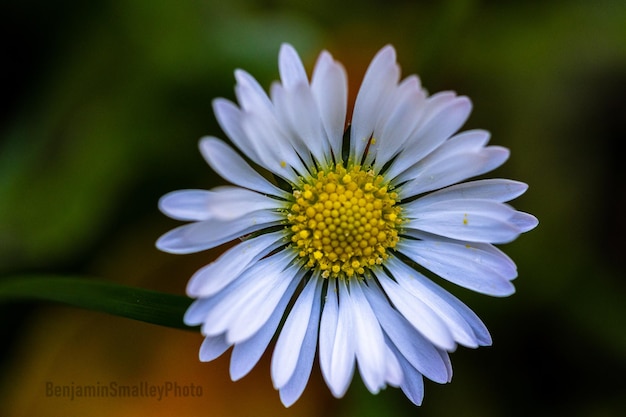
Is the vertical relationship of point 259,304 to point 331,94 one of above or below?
below

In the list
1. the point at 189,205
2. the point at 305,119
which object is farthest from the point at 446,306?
the point at 189,205

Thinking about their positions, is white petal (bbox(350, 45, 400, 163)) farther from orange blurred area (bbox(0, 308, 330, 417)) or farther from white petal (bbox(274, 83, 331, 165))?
orange blurred area (bbox(0, 308, 330, 417))

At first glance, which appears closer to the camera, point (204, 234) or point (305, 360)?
point (204, 234)

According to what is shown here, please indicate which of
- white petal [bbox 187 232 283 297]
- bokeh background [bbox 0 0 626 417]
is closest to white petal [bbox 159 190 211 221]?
white petal [bbox 187 232 283 297]

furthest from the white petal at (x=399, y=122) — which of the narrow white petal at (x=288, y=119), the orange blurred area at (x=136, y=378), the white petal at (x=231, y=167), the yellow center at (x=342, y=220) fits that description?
the orange blurred area at (x=136, y=378)

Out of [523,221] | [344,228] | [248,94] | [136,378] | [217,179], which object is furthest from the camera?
[217,179]

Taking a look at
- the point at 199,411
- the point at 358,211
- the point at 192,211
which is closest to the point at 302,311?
the point at 358,211

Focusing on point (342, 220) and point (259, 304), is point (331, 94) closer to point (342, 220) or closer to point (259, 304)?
point (342, 220)
